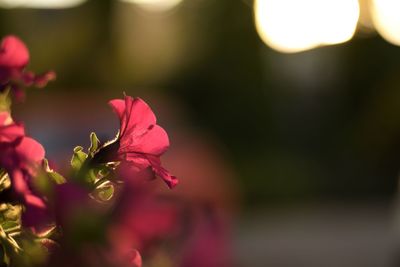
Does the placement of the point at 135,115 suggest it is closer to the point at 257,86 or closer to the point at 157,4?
the point at 257,86

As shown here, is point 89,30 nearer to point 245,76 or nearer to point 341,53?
point 245,76

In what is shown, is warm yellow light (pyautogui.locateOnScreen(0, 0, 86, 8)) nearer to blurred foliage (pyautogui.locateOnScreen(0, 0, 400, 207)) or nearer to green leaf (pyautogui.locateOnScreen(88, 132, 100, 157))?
blurred foliage (pyautogui.locateOnScreen(0, 0, 400, 207))

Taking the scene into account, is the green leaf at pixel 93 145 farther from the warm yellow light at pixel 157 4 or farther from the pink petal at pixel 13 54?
the warm yellow light at pixel 157 4

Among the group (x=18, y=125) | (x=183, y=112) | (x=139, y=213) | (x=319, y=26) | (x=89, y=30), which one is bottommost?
(x=139, y=213)

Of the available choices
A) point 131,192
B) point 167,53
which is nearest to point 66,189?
point 131,192

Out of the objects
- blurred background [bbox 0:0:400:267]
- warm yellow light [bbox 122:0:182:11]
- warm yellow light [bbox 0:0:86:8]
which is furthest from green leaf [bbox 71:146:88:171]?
warm yellow light [bbox 122:0:182:11]

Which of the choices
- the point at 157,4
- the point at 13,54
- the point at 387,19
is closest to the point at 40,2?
the point at 157,4
